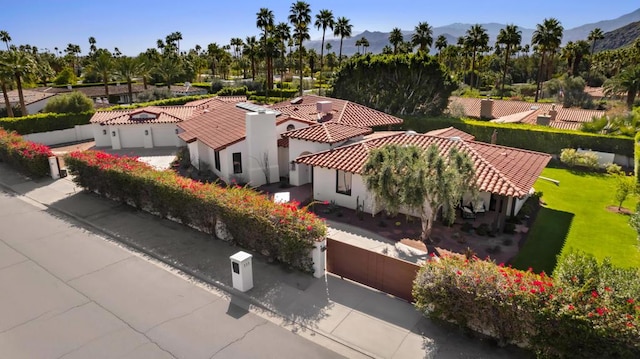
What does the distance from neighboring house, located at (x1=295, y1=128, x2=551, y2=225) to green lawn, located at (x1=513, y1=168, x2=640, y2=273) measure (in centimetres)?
196

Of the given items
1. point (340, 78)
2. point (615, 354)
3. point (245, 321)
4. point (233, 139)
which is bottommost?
point (245, 321)

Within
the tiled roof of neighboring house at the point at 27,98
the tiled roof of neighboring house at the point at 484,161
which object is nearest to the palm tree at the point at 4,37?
the tiled roof of neighboring house at the point at 27,98

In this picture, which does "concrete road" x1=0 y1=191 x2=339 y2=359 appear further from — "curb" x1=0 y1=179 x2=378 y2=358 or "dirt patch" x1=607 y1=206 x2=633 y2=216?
"dirt patch" x1=607 y1=206 x2=633 y2=216

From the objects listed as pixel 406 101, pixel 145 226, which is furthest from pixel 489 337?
pixel 406 101

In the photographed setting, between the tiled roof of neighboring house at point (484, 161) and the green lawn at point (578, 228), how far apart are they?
2.77 meters

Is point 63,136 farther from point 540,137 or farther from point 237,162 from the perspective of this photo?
point 540,137

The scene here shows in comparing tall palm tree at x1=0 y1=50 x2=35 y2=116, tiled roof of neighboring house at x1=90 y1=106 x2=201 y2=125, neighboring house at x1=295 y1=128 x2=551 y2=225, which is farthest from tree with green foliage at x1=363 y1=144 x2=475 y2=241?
tall palm tree at x1=0 y1=50 x2=35 y2=116

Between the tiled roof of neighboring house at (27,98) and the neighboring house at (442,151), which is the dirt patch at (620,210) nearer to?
the neighboring house at (442,151)

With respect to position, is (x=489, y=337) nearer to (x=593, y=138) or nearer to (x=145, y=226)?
(x=145, y=226)

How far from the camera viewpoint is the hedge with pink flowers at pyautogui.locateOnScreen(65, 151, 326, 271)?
46.8ft

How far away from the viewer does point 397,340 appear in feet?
36.1

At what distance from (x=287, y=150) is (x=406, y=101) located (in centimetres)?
2081

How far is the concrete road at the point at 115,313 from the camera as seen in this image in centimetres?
1072

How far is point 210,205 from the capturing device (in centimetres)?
1653
